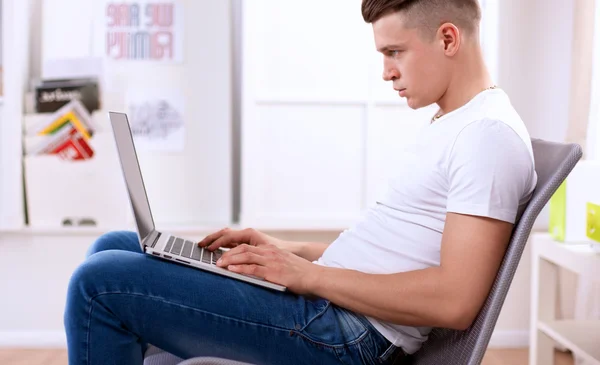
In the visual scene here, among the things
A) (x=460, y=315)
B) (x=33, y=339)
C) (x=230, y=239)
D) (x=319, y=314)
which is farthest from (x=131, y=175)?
(x=33, y=339)

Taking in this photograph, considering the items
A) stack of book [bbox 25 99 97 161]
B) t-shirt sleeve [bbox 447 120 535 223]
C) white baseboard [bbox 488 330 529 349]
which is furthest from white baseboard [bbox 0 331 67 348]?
t-shirt sleeve [bbox 447 120 535 223]

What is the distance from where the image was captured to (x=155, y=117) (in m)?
2.95

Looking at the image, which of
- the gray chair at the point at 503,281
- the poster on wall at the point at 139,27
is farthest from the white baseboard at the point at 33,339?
the gray chair at the point at 503,281

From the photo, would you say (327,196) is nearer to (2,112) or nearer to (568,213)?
(568,213)

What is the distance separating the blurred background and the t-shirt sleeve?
1.68 metres

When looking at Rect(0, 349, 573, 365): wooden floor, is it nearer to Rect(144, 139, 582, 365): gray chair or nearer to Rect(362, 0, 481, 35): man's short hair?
Rect(144, 139, 582, 365): gray chair

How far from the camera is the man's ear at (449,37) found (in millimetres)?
1335

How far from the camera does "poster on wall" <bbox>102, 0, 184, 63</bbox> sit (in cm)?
290

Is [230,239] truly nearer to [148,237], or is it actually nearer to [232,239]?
[232,239]

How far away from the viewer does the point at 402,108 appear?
2906mm

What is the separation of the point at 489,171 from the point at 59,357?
2.25 m

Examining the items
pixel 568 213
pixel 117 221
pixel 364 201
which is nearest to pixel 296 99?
pixel 364 201

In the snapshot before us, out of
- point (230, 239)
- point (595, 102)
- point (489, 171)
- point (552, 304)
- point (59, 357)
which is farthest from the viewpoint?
point (59, 357)

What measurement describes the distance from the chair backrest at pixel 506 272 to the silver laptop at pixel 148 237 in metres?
0.32
